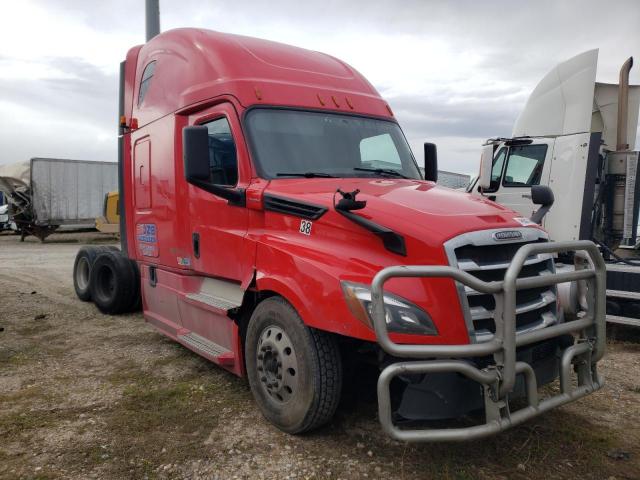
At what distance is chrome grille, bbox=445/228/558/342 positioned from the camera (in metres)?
3.12

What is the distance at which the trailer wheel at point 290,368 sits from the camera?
3.48 metres

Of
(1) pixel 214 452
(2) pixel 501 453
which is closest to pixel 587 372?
(2) pixel 501 453

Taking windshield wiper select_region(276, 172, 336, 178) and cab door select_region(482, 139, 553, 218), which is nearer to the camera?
windshield wiper select_region(276, 172, 336, 178)

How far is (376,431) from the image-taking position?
385 centimetres

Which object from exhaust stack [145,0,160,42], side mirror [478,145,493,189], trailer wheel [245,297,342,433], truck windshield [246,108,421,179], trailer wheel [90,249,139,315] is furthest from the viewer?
exhaust stack [145,0,160,42]

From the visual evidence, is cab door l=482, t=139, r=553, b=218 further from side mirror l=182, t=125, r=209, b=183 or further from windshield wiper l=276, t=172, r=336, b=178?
side mirror l=182, t=125, r=209, b=183

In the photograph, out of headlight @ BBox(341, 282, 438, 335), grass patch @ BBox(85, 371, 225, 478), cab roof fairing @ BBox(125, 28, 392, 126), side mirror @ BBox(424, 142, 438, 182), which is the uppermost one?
cab roof fairing @ BBox(125, 28, 392, 126)

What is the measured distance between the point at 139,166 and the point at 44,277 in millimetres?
6489

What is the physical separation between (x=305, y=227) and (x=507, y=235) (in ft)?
4.41

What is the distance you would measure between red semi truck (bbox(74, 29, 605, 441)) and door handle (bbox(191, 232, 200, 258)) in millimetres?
19

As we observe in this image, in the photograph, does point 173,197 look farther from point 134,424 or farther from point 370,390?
point 370,390

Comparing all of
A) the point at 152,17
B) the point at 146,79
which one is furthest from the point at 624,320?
the point at 152,17

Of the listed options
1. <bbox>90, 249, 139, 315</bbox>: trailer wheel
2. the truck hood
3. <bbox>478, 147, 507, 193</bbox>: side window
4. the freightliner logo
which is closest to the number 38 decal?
the truck hood

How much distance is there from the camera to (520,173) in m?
8.09
